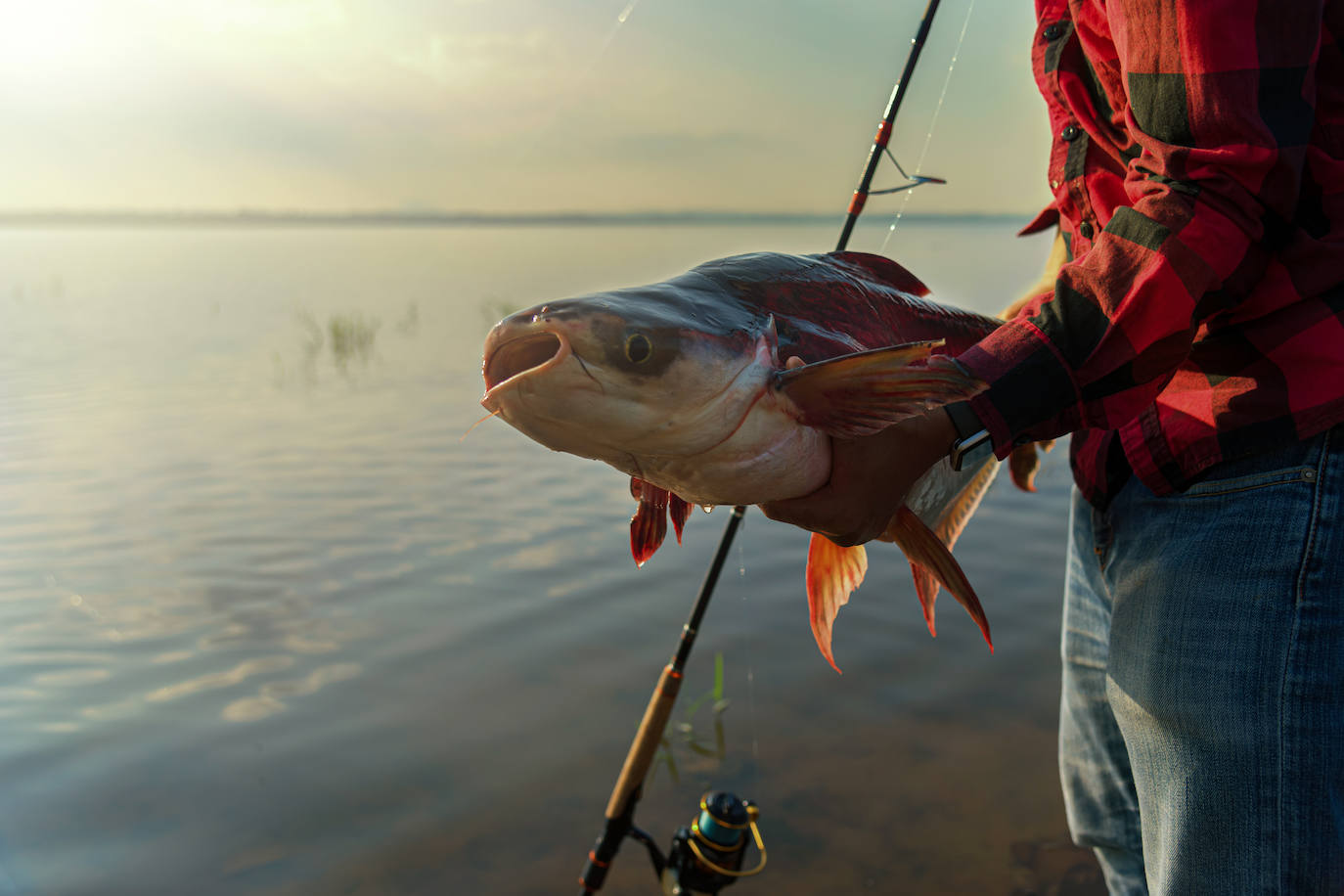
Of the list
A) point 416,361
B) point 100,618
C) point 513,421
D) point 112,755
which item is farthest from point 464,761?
point 416,361

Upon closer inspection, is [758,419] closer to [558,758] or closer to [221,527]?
[558,758]

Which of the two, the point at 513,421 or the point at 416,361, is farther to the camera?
the point at 416,361

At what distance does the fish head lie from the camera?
53.1 inches

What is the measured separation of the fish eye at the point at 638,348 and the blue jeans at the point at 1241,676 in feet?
3.69

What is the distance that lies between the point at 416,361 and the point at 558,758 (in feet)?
31.5

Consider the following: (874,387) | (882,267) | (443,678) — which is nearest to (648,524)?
(874,387)

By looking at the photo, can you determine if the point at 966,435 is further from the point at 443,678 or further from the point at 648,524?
the point at 443,678

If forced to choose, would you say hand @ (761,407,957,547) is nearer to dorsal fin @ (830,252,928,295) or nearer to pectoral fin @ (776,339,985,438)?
pectoral fin @ (776,339,985,438)

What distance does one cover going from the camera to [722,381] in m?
1.48

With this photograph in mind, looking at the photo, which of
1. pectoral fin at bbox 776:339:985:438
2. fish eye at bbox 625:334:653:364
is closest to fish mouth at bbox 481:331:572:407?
fish eye at bbox 625:334:653:364

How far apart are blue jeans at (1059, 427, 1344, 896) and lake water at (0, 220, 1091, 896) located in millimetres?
1726

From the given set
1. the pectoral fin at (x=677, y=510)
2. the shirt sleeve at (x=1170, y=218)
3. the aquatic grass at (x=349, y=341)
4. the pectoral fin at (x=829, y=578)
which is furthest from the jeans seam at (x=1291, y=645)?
the aquatic grass at (x=349, y=341)

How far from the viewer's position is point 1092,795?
230 centimetres

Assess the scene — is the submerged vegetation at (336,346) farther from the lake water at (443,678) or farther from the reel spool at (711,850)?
the reel spool at (711,850)
